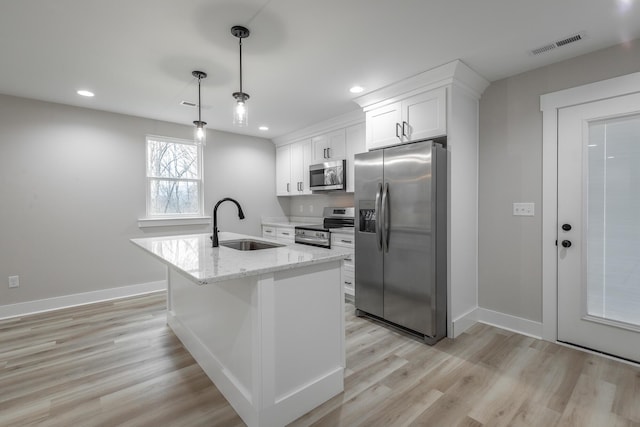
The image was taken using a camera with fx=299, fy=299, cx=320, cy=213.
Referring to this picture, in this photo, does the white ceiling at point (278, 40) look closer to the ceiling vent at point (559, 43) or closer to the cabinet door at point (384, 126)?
the ceiling vent at point (559, 43)

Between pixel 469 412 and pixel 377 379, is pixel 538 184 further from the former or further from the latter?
pixel 377 379

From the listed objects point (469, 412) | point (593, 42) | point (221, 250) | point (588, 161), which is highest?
point (593, 42)

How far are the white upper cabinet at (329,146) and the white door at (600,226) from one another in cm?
234

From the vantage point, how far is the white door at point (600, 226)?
2.23 meters

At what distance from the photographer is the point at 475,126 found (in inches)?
117

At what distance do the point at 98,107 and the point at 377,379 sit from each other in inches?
A: 167

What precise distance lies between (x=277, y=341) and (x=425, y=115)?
231cm

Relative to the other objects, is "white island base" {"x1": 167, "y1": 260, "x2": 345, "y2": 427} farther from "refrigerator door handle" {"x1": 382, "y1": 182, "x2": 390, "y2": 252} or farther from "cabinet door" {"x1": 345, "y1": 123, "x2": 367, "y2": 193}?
"cabinet door" {"x1": 345, "y1": 123, "x2": 367, "y2": 193}

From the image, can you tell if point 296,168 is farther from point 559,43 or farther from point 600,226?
point 600,226

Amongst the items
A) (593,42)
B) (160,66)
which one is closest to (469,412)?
(593,42)

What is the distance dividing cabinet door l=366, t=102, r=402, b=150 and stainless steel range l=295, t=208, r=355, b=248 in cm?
122

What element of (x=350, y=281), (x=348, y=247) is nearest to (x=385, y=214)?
(x=348, y=247)

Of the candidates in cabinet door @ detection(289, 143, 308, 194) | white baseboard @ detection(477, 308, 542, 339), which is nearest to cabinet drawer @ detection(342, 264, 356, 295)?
white baseboard @ detection(477, 308, 542, 339)

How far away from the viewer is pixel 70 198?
3590mm
